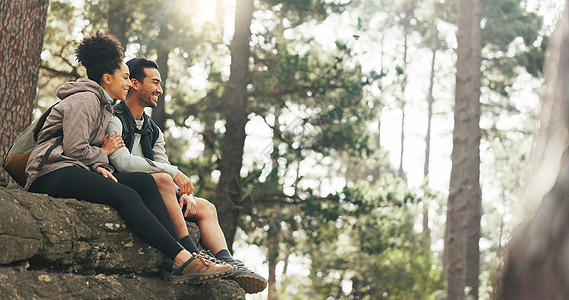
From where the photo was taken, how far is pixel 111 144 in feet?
13.7

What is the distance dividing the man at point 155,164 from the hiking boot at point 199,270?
23cm

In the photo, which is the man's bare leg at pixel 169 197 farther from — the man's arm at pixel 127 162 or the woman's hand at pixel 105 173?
the woman's hand at pixel 105 173

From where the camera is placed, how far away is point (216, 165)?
1262cm

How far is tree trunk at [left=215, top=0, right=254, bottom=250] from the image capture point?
456 inches

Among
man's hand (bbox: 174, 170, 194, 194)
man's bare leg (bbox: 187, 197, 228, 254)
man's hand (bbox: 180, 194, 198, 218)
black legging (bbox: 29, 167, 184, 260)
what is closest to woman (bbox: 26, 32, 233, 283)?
black legging (bbox: 29, 167, 184, 260)

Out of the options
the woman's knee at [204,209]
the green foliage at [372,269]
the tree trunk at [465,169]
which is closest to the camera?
the woman's knee at [204,209]

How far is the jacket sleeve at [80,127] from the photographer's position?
385 centimetres

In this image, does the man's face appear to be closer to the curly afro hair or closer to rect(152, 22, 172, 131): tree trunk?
the curly afro hair

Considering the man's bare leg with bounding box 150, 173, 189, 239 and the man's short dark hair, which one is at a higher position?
the man's short dark hair

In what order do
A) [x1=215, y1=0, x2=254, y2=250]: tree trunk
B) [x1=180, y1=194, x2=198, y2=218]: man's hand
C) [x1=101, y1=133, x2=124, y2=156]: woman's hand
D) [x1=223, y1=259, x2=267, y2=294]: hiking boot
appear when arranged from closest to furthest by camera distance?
[x1=101, y1=133, x2=124, y2=156]: woman's hand, [x1=223, y1=259, x2=267, y2=294]: hiking boot, [x1=180, y1=194, x2=198, y2=218]: man's hand, [x1=215, y1=0, x2=254, y2=250]: tree trunk

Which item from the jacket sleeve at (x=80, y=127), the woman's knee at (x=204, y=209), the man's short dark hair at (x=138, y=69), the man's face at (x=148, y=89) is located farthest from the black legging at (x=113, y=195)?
the man's short dark hair at (x=138, y=69)

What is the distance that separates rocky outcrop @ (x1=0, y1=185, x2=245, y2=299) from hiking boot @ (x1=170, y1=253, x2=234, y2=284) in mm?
352

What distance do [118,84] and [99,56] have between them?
0.74ft

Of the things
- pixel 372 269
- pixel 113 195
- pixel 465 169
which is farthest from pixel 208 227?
pixel 372 269
